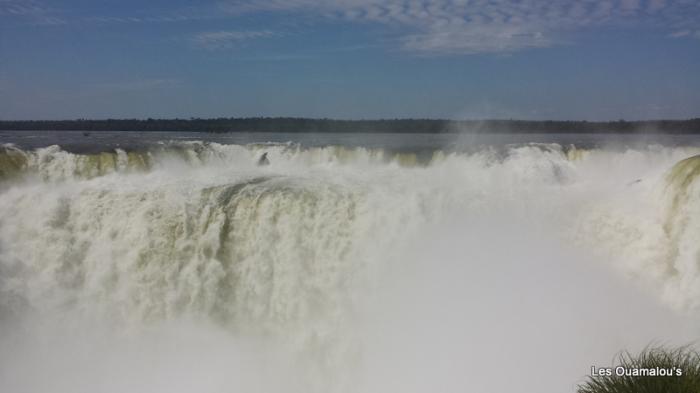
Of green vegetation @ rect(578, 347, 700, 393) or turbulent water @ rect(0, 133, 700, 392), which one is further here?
turbulent water @ rect(0, 133, 700, 392)

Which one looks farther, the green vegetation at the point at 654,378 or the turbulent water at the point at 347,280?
the turbulent water at the point at 347,280

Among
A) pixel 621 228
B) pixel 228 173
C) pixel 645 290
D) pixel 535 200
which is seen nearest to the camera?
pixel 645 290

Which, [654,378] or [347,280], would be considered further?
[347,280]

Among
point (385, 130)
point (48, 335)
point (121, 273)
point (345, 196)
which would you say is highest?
point (385, 130)

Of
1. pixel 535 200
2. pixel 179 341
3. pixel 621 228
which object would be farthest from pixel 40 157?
pixel 621 228

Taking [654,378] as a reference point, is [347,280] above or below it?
below

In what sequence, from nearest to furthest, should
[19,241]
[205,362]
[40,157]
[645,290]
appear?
1. [645,290]
2. [205,362]
3. [19,241]
4. [40,157]

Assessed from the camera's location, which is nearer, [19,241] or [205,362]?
[205,362]

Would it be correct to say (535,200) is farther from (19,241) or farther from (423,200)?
(19,241)
